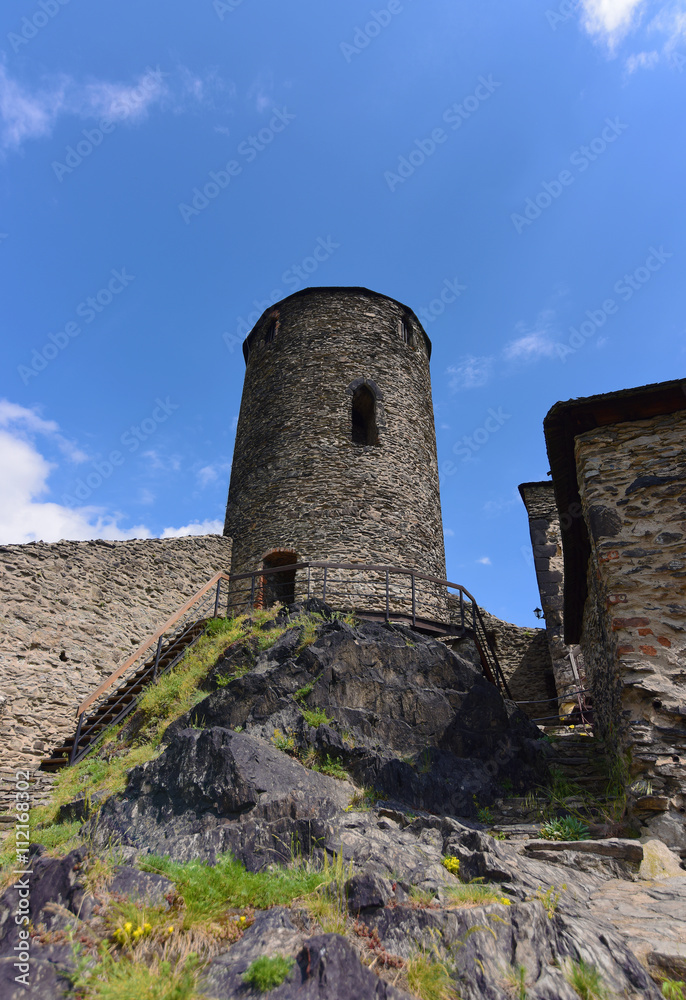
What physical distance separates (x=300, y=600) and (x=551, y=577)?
7.43m

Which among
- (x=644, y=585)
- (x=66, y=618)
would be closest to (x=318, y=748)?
(x=644, y=585)

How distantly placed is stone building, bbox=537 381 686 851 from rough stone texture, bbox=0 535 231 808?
26.0ft

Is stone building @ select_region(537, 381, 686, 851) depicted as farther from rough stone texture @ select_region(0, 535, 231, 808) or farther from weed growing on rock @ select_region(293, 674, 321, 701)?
rough stone texture @ select_region(0, 535, 231, 808)

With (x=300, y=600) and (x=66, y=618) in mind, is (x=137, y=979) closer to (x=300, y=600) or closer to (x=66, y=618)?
(x=300, y=600)

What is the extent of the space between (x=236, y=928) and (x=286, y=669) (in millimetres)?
4177

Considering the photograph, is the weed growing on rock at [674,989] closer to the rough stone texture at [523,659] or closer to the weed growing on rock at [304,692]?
the weed growing on rock at [304,692]

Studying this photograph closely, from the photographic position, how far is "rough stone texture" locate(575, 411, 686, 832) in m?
4.63

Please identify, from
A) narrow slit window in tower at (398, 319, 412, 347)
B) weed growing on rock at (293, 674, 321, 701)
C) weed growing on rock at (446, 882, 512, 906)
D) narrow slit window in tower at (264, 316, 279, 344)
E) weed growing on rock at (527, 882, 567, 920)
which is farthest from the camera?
narrow slit window in tower at (264, 316, 279, 344)

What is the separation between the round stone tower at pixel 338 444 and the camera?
459 inches

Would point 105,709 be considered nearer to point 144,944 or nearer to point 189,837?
point 189,837

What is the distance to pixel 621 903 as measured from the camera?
11.0ft

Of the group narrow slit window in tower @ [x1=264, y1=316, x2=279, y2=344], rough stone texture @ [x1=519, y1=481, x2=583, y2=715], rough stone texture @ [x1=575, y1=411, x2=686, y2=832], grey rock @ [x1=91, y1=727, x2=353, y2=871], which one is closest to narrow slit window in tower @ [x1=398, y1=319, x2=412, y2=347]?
narrow slit window in tower @ [x1=264, y1=316, x2=279, y2=344]

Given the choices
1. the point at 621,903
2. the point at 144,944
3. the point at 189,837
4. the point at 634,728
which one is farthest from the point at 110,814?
the point at 634,728

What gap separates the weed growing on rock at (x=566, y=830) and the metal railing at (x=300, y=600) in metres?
4.73
